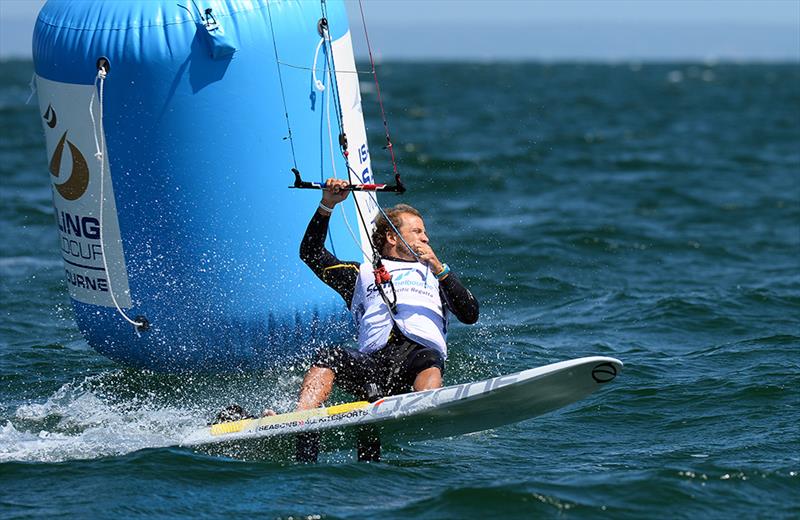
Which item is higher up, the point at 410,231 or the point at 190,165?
the point at 190,165

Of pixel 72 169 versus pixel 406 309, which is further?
pixel 72 169

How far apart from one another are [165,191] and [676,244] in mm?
8125

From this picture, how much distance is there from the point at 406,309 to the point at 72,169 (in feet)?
6.76

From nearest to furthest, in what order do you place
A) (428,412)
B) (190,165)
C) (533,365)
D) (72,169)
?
(428,412)
(190,165)
(72,169)
(533,365)

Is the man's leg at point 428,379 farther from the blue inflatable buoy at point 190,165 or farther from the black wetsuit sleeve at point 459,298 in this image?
the blue inflatable buoy at point 190,165

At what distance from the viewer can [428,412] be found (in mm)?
5758

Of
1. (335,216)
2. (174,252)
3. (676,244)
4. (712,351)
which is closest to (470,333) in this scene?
(712,351)

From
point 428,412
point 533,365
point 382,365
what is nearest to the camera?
point 428,412

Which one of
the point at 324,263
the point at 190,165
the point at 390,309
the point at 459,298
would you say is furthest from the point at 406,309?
the point at 190,165

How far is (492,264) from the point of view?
11.4m

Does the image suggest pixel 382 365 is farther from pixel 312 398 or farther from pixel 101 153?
pixel 101 153

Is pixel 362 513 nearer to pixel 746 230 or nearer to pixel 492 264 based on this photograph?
pixel 492 264

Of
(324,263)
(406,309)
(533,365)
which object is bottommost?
(533,365)

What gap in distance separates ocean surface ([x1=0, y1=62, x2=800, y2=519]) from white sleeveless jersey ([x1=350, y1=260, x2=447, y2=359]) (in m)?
0.60
